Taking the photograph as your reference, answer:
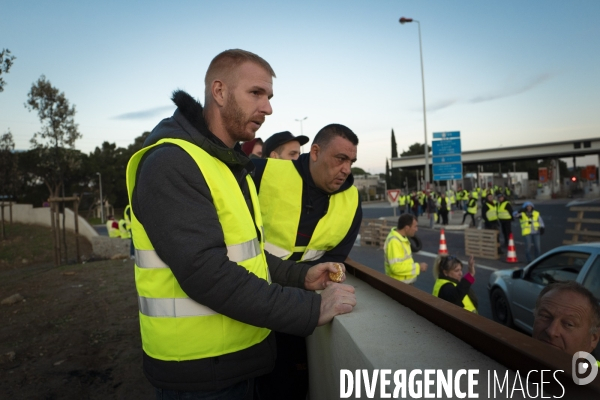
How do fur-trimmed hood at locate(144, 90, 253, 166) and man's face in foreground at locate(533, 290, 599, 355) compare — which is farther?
man's face in foreground at locate(533, 290, 599, 355)

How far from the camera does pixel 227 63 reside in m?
1.85

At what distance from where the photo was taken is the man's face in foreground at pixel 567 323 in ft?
7.63

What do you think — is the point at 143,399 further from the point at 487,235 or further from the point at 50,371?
the point at 487,235

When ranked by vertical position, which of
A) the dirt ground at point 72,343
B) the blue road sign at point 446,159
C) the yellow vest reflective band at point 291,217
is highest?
the blue road sign at point 446,159

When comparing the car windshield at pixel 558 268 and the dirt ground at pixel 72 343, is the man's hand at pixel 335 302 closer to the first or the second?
the dirt ground at pixel 72 343

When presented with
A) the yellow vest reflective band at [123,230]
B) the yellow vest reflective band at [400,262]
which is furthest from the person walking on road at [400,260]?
the yellow vest reflective band at [123,230]

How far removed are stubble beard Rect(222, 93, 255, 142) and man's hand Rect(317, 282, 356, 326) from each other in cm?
76

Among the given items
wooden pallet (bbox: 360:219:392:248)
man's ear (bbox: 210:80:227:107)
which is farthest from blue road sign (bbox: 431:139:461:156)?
man's ear (bbox: 210:80:227:107)

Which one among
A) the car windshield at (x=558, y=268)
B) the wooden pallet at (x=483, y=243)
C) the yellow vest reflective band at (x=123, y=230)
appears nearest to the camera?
the car windshield at (x=558, y=268)

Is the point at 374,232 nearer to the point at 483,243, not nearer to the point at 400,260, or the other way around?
the point at 483,243

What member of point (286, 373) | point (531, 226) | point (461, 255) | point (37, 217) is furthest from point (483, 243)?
point (37, 217)

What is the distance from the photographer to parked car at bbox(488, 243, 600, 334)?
522 cm

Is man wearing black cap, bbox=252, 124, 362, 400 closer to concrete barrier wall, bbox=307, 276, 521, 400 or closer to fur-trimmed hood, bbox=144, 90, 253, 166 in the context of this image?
concrete barrier wall, bbox=307, 276, 521, 400

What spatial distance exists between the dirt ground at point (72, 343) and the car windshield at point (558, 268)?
5.18 m
